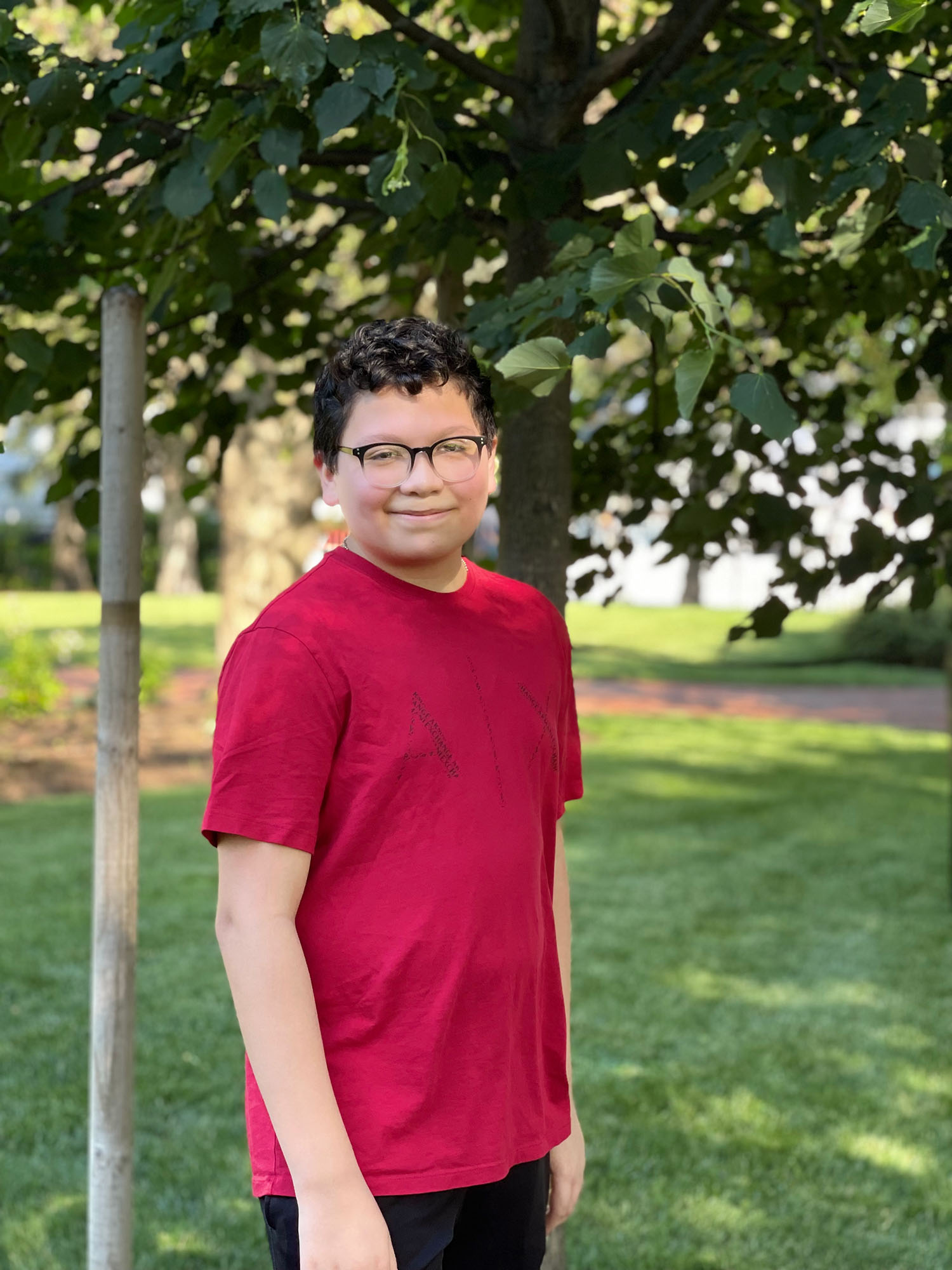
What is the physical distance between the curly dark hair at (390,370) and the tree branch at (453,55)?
29.9 inches

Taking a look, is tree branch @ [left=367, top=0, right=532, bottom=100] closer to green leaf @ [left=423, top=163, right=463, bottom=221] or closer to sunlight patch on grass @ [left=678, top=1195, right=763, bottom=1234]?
green leaf @ [left=423, top=163, right=463, bottom=221]

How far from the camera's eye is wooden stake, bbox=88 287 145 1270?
2.16 m

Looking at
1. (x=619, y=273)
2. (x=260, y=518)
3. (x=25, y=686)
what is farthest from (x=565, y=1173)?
(x=25, y=686)

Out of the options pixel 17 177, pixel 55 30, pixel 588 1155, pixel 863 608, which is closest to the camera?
pixel 17 177

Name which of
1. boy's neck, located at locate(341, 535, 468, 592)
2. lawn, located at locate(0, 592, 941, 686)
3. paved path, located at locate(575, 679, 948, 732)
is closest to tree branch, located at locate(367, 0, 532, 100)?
boy's neck, located at locate(341, 535, 468, 592)

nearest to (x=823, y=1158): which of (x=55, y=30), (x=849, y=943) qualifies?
(x=849, y=943)

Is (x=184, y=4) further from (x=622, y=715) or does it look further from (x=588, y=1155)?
(x=622, y=715)

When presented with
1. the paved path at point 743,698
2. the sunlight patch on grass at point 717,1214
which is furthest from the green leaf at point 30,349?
the paved path at point 743,698

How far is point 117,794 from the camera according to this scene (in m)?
2.21

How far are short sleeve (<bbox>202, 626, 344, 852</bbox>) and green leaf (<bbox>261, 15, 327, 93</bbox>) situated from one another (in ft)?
2.47

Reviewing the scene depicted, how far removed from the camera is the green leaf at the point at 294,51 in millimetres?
1703

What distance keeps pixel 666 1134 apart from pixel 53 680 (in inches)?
300

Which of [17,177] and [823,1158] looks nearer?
[17,177]

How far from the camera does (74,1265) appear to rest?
9.73 feet
